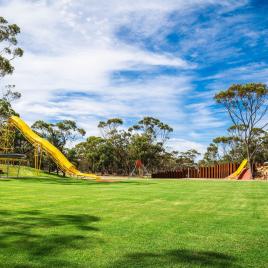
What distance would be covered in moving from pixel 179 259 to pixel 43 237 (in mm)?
2159

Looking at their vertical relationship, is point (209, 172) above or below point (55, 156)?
below

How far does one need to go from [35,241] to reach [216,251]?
8.42ft

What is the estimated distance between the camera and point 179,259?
4.43 metres

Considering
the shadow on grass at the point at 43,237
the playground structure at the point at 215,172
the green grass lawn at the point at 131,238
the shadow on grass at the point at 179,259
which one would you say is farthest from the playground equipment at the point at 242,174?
the shadow on grass at the point at 179,259

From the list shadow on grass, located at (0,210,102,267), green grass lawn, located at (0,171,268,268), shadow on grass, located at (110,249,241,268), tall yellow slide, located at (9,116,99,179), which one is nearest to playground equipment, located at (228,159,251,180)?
tall yellow slide, located at (9,116,99,179)

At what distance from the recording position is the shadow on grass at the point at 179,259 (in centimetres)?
422

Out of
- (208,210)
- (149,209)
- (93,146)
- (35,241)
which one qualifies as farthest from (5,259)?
(93,146)

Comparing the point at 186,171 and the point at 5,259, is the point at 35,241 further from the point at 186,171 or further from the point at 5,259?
the point at 186,171

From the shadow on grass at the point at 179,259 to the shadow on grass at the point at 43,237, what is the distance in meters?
0.69

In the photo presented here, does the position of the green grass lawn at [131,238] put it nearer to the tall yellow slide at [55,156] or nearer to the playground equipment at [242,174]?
the tall yellow slide at [55,156]

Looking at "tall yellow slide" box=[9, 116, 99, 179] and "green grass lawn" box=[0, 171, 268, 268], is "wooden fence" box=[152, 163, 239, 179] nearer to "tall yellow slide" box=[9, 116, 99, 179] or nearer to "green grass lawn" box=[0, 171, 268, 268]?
"tall yellow slide" box=[9, 116, 99, 179]

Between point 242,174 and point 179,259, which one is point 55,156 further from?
point 179,259

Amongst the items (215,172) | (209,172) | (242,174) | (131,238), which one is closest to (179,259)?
(131,238)

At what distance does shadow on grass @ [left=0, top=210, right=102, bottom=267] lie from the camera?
432 cm
